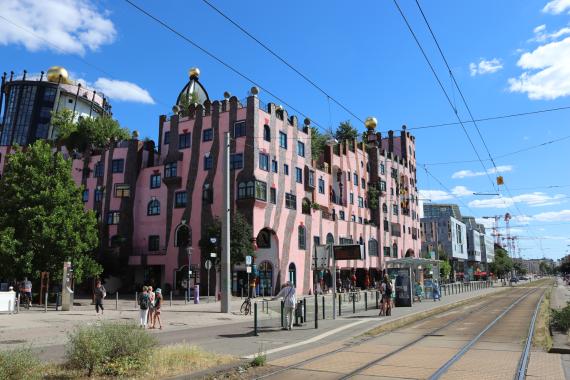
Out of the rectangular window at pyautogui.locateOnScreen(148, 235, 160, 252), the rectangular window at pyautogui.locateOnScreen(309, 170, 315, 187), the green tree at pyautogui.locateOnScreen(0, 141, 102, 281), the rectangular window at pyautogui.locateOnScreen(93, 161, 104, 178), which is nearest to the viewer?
the green tree at pyautogui.locateOnScreen(0, 141, 102, 281)

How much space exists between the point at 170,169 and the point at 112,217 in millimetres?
8929

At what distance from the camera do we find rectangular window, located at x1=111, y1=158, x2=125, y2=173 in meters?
53.2

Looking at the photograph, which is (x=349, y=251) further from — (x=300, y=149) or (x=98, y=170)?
(x=98, y=170)

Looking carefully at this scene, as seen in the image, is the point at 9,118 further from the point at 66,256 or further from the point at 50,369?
the point at 50,369

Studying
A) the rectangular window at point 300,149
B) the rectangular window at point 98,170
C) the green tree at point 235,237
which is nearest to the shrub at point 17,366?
the green tree at point 235,237

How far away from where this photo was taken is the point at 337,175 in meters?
60.8

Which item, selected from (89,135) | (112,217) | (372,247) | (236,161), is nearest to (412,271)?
(236,161)

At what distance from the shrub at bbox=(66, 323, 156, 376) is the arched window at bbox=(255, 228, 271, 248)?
1448 inches

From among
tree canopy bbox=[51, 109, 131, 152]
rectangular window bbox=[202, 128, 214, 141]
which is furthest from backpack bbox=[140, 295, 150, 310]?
tree canopy bbox=[51, 109, 131, 152]

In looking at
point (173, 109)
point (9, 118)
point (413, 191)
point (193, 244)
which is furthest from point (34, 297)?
point (9, 118)

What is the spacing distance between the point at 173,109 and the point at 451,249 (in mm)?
83749

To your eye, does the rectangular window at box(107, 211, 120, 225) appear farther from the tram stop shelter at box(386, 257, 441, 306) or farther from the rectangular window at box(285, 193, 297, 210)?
the tram stop shelter at box(386, 257, 441, 306)

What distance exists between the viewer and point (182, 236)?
156 feet

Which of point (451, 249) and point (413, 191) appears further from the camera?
point (451, 249)
